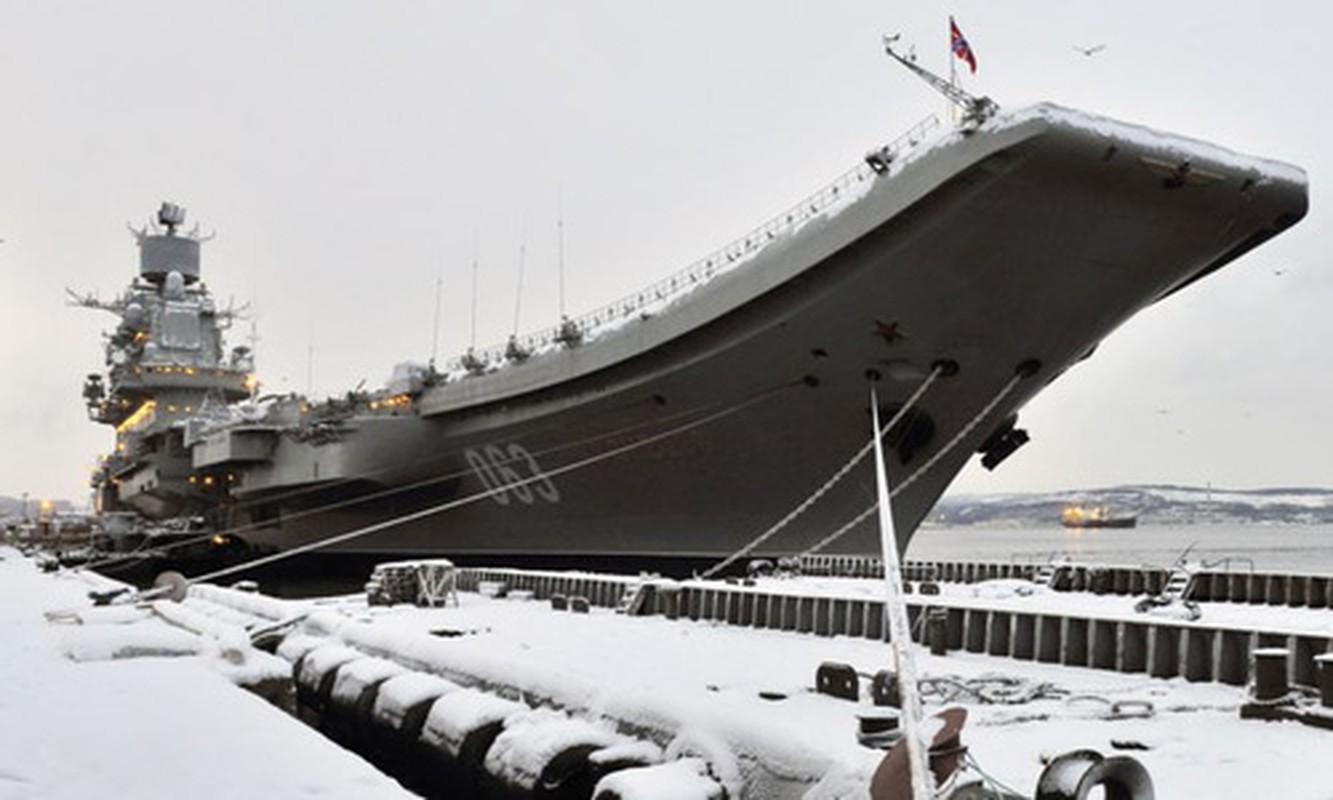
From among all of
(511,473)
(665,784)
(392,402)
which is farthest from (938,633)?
(392,402)

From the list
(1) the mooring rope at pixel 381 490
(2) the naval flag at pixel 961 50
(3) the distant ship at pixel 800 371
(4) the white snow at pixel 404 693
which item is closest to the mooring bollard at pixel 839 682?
(4) the white snow at pixel 404 693

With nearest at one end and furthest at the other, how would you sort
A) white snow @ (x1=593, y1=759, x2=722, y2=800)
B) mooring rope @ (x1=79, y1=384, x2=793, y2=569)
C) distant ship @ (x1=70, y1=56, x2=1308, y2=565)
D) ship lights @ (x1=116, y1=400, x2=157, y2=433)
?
white snow @ (x1=593, y1=759, x2=722, y2=800) < distant ship @ (x1=70, y1=56, x2=1308, y2=565) < mooring rope @ (x1=79, y1=384, x2=793, y2=569) < ship lights @ (x1=116, y1=400, x2=157, y2=433)

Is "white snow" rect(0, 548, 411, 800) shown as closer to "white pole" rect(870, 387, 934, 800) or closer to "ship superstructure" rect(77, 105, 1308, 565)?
"white pole" rect(870, 387, 934, 800)

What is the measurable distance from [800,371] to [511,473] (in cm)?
843

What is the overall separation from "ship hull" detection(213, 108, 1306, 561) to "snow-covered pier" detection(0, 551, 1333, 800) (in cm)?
366

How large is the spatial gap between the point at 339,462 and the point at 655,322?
10.4m

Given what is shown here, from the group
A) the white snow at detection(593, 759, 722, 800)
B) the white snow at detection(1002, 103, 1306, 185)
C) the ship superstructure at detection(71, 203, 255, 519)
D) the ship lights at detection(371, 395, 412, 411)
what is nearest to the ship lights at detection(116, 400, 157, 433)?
the ship superstructure at detection(71, 203, 255, 519)

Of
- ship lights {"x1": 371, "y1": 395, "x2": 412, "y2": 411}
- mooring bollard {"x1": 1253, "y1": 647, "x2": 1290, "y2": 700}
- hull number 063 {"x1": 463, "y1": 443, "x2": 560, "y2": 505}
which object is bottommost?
mooring bollard {"x1": 1253, "y1": 647, "x2": 1290, "y2": 700}

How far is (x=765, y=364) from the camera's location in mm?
19156

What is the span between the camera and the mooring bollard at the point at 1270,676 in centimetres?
769

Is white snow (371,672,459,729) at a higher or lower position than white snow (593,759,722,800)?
lower

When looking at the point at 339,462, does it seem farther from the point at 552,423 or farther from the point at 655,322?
the point at 655,322

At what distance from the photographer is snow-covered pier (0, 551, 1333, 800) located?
590cm

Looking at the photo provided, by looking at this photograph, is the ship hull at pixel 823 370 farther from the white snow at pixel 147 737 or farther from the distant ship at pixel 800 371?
the white snow at pixel 147 737
